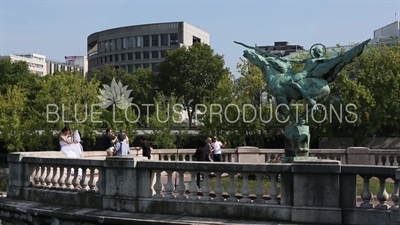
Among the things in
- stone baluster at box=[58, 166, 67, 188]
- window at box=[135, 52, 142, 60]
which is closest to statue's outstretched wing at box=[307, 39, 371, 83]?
stone baluster at box=[58, 166, 67, 188]

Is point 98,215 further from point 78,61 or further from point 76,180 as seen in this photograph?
point 78,61

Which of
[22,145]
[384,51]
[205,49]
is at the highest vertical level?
[205,49]

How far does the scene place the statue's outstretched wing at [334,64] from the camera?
12.9m

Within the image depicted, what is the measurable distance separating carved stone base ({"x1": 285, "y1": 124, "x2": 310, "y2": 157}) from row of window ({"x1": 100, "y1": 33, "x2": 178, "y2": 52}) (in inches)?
3379

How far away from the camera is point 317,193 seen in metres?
8.88

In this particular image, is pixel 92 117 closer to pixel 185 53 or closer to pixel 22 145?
pixel 22 145

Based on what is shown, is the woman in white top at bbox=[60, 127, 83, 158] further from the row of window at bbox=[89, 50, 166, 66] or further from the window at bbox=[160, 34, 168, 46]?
the window at bbox=[160, 34, 168, 46]

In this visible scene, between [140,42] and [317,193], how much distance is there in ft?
318

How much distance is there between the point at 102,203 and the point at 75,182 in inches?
45.0

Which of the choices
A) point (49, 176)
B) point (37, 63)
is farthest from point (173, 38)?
point (49, 176)

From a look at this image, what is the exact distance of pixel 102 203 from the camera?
10492 millimetres

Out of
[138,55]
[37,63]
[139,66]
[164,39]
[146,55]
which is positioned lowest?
[139,66]

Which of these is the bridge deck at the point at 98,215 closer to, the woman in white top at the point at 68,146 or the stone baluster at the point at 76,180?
the stone baluster at the point at 76,180

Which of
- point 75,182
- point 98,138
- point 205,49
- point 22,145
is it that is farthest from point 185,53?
point 75,182
